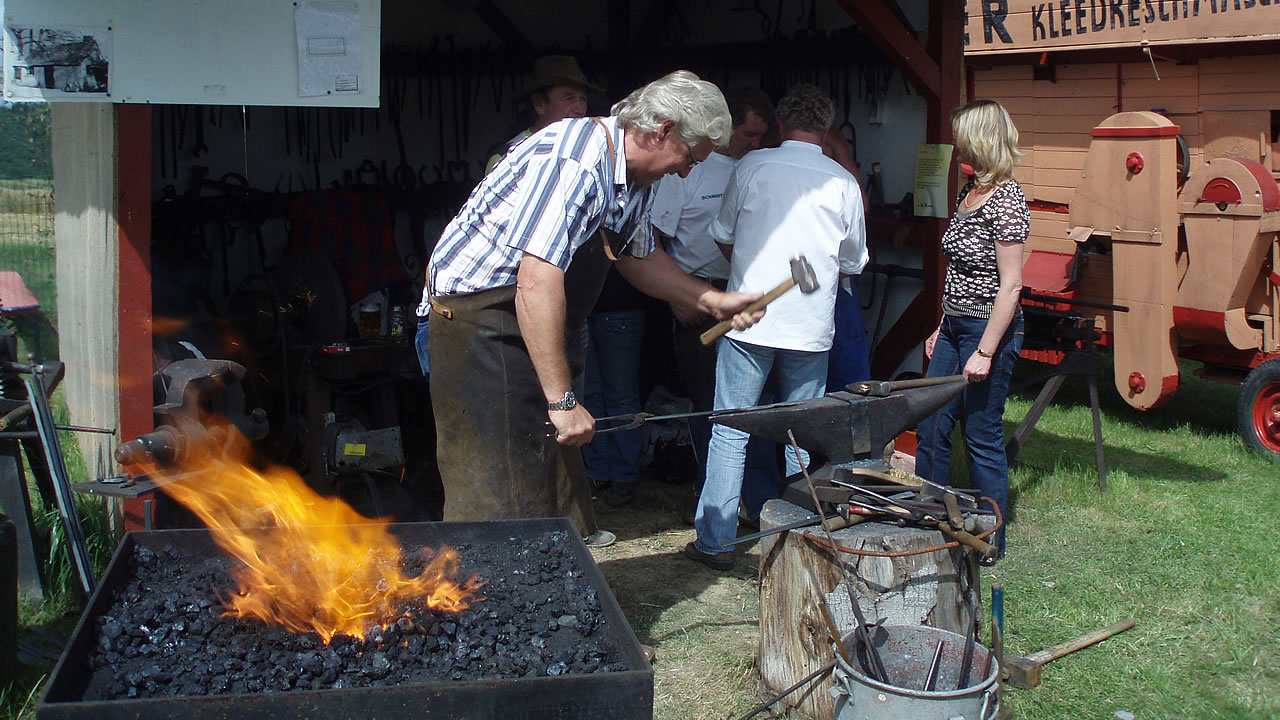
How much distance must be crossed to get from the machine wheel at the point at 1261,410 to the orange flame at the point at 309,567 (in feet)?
16.4

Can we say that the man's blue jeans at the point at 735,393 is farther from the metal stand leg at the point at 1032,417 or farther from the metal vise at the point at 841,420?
the metal stand leg at the point at 1032,417

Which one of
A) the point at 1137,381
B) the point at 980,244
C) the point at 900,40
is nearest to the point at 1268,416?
the point at 1137,381

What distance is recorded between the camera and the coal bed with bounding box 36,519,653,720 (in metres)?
2.04

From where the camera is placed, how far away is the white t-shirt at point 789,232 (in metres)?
4.04

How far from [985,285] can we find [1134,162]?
2.38 metres

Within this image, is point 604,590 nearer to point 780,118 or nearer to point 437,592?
point 437,592

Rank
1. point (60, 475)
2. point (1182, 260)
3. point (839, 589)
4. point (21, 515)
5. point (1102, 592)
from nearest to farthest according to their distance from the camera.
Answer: point (839, 589)
point (60, 475)
point (21, 515)
point (1102, 592)
point (1182, 260)

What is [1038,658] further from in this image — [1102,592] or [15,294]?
[15,294]

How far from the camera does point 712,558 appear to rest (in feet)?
Answer: 14.4

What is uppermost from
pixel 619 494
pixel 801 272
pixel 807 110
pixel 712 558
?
pixel 807 110

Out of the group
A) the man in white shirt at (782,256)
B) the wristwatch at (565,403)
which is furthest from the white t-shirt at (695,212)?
the wristwatch at (565,403)

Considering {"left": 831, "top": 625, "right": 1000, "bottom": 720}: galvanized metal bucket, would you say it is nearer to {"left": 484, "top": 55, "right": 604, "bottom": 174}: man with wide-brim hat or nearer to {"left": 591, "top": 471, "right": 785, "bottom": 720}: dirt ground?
{"left": 591, "top": 471, "right": 785, "bottom": 720}: dirt ground

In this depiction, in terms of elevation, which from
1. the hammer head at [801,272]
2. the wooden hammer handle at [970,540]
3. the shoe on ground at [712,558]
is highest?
the hammer head at [801,272]

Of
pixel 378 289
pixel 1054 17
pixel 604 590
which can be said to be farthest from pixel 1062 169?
pixel 604 590
